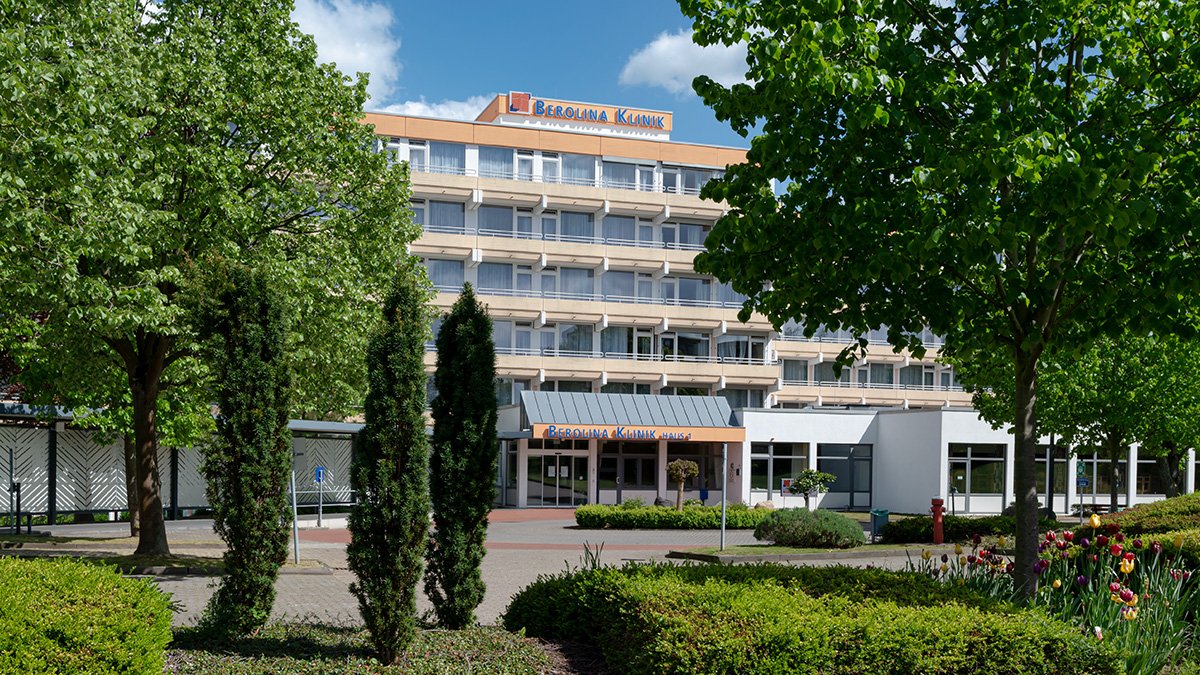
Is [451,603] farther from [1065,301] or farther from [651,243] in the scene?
[651,243]

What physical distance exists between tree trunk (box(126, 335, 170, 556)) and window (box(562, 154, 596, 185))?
37.0 metres

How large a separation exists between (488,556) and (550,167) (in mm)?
33911

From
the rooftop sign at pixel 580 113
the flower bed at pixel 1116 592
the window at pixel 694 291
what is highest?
the rooftop sign at pixel 580 113

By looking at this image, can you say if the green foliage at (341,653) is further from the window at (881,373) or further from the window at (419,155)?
the window at (881,373)

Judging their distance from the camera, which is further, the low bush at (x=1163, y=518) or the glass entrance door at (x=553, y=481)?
the glass entrance door at (x=553, y=481)

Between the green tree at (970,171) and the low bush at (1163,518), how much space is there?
592 cm

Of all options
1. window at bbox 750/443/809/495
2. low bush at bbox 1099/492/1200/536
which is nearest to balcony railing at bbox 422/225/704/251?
window at bbox 750/443/809/495

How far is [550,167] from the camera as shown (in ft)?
186

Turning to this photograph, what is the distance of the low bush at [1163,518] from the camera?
16.5 m

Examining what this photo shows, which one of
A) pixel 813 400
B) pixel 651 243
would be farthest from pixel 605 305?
pixel 813 400

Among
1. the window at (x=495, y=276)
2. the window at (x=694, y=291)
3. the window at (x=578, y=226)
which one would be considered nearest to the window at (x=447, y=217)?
the window at (x=495, y=276)

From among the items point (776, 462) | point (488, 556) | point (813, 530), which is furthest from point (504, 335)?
point (813, 530)

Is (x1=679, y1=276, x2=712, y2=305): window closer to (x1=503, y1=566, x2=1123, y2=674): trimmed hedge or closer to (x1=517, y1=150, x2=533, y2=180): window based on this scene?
(x1=517, y1=150, x2=533, y2=180): window

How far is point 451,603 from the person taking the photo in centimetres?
1062
